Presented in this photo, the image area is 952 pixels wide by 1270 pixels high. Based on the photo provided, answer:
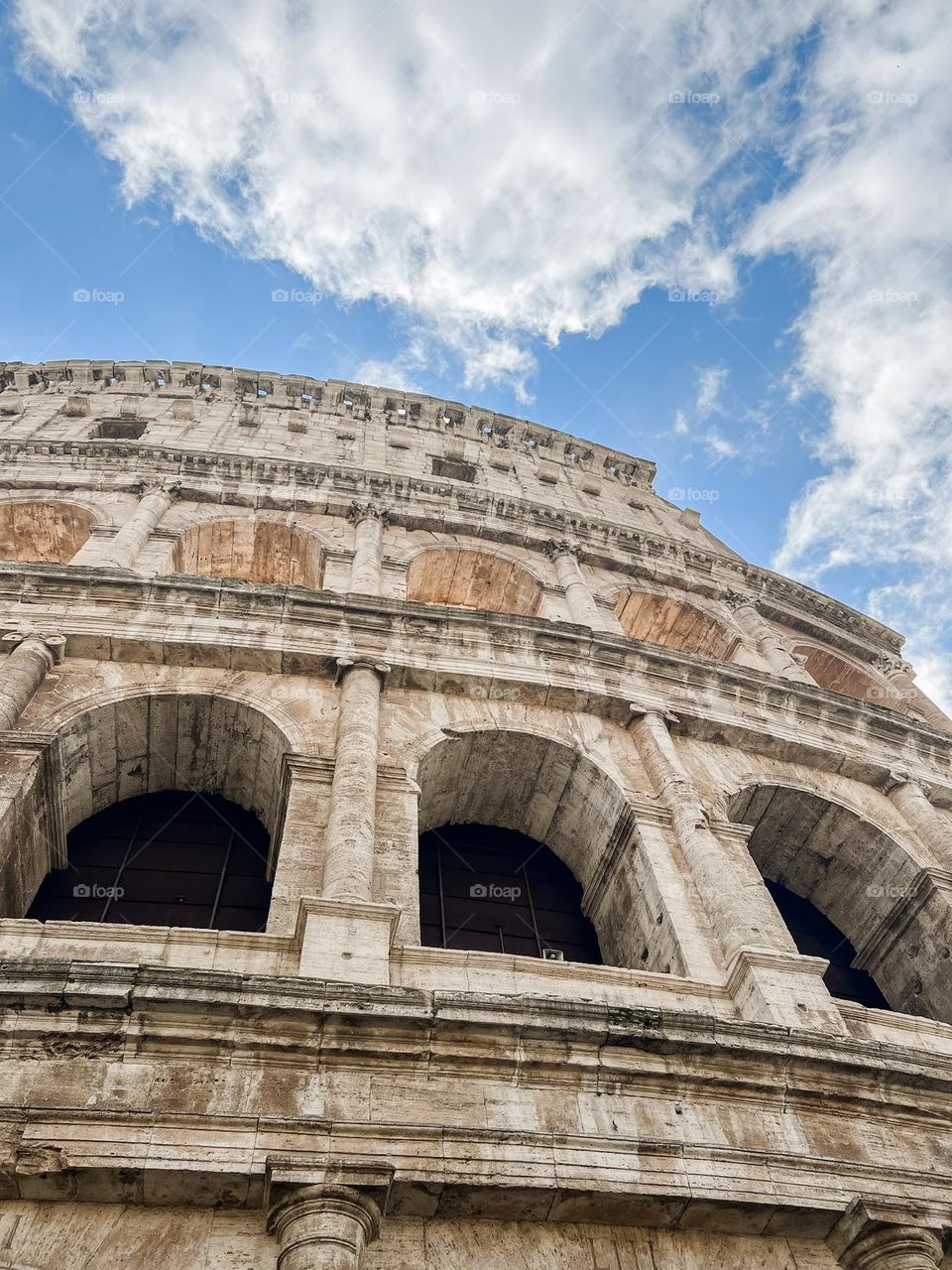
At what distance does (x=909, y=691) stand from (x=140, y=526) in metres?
15.3

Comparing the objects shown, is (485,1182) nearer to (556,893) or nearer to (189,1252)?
(189,1252)

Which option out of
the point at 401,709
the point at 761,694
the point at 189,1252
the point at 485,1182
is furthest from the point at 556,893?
the point at 189,1252

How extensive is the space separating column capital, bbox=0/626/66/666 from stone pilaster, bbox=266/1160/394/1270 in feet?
23.7

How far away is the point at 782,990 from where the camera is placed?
27.3 feet

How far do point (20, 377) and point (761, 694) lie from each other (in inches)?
783

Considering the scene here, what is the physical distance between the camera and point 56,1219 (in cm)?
561

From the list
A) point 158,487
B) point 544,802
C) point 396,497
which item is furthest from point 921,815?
point 158,487

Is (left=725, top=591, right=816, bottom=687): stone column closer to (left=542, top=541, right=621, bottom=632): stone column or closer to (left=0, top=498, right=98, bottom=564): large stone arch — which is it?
(left=542, top=541, right=621, bottom=632): stone column

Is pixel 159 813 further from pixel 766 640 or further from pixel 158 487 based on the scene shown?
pixel 766 640

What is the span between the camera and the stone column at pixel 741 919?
8242 millimetres

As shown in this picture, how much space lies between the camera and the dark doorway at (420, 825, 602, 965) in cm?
1038

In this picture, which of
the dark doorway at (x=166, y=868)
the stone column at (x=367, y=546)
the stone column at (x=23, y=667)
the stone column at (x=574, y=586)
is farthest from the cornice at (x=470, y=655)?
the stone column at (x=574, y=586)

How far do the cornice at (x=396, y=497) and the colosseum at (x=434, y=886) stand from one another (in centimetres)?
9

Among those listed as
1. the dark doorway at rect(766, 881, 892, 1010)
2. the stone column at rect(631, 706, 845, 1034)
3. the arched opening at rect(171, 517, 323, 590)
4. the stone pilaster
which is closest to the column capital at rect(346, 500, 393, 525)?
the arched opening at rect(171, 517, 323, 590)
